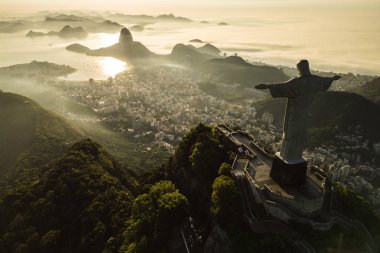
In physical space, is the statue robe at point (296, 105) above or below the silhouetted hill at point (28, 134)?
above

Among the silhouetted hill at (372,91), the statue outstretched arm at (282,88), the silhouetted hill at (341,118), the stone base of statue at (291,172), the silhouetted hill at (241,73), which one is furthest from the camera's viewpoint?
the silhouetted hill at (241,73)

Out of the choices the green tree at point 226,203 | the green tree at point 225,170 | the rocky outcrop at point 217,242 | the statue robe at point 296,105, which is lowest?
the rocky outcrop at point 217,242

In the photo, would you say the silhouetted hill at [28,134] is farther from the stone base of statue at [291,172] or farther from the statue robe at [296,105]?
the statue robe at [296,105]

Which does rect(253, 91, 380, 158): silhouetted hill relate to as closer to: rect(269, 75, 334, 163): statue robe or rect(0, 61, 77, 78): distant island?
rect(269, 75, 334, 163): statue robe

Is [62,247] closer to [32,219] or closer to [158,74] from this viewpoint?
[32,219]

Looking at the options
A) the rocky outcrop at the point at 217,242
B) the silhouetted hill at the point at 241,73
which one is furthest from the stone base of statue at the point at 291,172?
the silhouetted hill at the point at 241,73

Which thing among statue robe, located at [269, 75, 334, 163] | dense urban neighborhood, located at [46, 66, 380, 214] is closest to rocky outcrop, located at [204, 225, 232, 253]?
statue robe, located at [269, 75, 334, 163]
